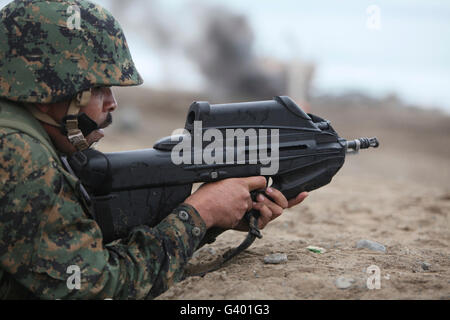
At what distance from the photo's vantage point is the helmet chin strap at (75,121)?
96.8 inches

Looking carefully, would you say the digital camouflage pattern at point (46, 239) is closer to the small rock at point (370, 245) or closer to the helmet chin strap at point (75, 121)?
the helmet chin strap at point (75, 121)

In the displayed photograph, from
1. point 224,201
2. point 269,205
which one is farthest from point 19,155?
point 269,205

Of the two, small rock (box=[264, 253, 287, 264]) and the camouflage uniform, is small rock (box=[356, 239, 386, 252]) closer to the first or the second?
small rock (box=[264, 253, 287, 264])

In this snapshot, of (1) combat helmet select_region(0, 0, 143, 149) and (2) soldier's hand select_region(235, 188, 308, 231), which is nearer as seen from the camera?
(1) combat helmet select_region(0, 0, 143, 149)

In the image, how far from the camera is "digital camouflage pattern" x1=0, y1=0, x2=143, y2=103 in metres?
2.39

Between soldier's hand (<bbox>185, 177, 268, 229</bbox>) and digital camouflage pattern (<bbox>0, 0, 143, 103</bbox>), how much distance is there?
74 centimetres

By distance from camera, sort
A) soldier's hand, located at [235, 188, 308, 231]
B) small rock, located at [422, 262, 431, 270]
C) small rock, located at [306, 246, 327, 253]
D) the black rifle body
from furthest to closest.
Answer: small rock, located at [306, 246, 327, 253] → small rock, located at [422, 262, 431, 270] → soldier's hand, located at [235, 188, 308, 231] → the black rifle body

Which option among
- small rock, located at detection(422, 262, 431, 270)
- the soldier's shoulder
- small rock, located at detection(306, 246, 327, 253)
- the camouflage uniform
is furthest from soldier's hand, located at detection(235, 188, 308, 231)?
the soldier's shoulder

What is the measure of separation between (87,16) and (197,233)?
123 cm

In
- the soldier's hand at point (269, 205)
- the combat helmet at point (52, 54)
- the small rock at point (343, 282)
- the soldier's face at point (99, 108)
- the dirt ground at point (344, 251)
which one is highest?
the combat helmet at point (52, 54)

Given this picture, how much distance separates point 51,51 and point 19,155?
580 millimetres

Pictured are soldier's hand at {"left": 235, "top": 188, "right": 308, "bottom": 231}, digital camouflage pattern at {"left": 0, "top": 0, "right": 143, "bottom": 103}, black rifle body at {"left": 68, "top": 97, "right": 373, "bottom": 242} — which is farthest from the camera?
soldier's hand at {"left": 235, "top": 188, "right": 308, "bottom": 231}

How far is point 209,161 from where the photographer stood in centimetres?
283

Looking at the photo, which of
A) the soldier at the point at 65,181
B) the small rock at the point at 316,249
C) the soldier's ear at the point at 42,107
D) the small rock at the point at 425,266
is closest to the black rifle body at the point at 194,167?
the soldier at the point at 65,181
